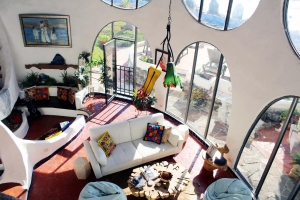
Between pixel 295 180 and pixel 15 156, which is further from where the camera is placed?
pixel 15 156

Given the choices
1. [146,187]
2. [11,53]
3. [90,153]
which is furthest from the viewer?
[11,53]

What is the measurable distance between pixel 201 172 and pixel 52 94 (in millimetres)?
6170

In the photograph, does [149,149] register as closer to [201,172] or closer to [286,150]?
[201,172]

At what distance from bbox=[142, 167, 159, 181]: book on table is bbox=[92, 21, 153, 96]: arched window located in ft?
13.1

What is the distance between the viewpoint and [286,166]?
4.84 metres

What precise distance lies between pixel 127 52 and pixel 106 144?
3.87 m

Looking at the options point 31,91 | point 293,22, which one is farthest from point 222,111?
point 31,91

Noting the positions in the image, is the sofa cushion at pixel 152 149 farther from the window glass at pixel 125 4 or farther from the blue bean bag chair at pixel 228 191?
the window glass at pixel 125 4

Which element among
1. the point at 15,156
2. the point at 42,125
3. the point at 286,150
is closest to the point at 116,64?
the point at 42,125

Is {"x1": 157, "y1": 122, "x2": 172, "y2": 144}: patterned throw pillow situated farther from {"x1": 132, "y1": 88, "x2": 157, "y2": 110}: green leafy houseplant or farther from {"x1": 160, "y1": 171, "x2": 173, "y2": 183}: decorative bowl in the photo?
{"x1": 132, "y1": 88, "x2": 157, "y2": 110}: green leafy houseplant

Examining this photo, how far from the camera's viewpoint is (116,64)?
8.76 meters

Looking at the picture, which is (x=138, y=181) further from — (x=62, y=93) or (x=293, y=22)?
(x=62, y=93)

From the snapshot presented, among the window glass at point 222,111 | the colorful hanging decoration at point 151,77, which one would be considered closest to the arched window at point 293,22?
the window glass at point 222,111

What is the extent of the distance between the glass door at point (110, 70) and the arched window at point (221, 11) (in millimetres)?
2821
